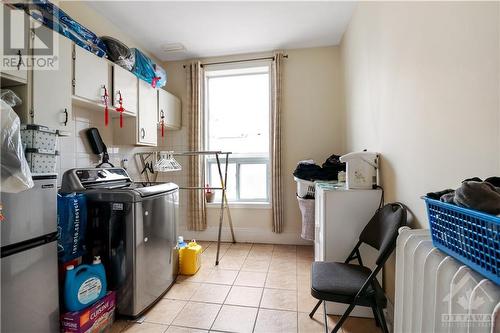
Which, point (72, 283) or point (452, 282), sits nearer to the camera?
point (452, 282)

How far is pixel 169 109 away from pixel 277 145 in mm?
1493

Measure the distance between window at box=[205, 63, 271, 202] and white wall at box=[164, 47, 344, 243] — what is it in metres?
0.28

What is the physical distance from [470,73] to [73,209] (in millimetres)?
2185

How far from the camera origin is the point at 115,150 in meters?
2.59

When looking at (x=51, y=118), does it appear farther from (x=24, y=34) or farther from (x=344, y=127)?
(x=344, y=127)

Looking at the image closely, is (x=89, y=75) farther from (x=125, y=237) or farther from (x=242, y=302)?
(x=242, y=302)

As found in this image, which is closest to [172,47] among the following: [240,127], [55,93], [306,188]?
[240,127]

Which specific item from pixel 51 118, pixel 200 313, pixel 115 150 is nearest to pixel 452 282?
pixel 200 313

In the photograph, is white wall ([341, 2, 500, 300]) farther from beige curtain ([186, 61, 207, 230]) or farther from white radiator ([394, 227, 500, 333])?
beige curtain ([186, 61, 207, 230])

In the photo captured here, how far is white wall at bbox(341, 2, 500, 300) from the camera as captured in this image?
83 cm

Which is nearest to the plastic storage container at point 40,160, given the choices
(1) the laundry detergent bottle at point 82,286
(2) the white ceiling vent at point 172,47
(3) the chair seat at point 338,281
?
(1) the laundry detergent bottle at point 82,286

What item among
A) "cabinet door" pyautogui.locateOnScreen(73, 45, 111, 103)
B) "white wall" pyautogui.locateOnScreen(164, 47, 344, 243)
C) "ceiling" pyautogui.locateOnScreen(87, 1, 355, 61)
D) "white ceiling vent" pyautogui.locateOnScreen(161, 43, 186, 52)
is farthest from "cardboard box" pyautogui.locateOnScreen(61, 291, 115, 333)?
"white ceiling vent" pyautogui.locateOnScreen(161, 43, 186, 52)

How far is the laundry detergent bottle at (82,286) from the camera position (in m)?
1.44

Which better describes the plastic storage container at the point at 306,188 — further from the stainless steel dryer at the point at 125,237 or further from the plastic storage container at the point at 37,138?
the plastic storage container at the point at 37,138
